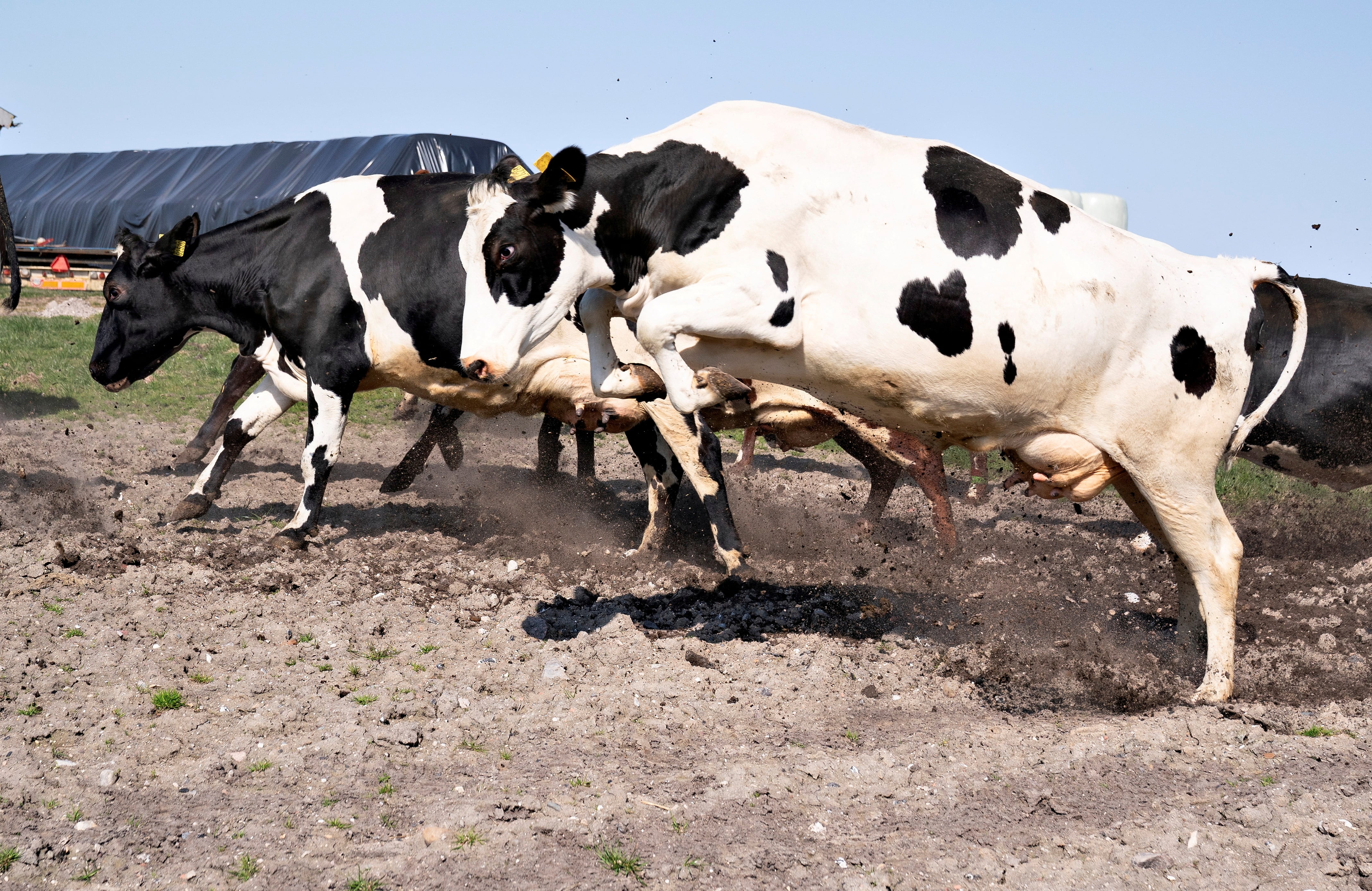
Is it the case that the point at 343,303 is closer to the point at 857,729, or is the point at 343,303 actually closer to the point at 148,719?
the point at 148,719

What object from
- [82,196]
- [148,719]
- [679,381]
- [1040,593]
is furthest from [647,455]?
[82,196]

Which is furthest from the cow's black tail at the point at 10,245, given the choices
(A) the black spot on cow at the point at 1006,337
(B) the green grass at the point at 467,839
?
(A) the black spot on cow at the point at 1006,337

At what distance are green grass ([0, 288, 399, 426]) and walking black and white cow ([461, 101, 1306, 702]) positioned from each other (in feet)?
28.9

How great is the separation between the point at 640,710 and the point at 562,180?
2340mm

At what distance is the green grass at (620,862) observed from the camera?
345cm

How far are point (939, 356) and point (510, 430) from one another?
945 cm

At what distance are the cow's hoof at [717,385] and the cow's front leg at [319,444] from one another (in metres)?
3.81

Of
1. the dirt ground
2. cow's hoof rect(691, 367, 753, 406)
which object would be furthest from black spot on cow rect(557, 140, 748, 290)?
the dirt ground

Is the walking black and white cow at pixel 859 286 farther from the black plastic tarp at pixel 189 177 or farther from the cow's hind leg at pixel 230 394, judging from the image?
the black plastic tarp at pixel 189 177

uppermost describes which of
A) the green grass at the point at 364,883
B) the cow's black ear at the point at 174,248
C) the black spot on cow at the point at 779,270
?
the black spot on cow at the point at 779,270

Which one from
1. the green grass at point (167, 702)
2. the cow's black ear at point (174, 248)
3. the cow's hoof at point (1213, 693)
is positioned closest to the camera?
the green grass at point (167, 702)

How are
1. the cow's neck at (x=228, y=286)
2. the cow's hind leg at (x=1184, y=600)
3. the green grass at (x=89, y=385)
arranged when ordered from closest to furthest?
the cow's hind leg at (x=1184, y=600) → the cow's neck at (x=228, y=286) → the green grass at (x=89, y=385)

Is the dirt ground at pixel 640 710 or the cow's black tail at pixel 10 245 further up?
the cow's black tail at pixel 10 245

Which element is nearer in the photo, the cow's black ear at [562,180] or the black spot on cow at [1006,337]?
the cow's black ear at [562,180]
